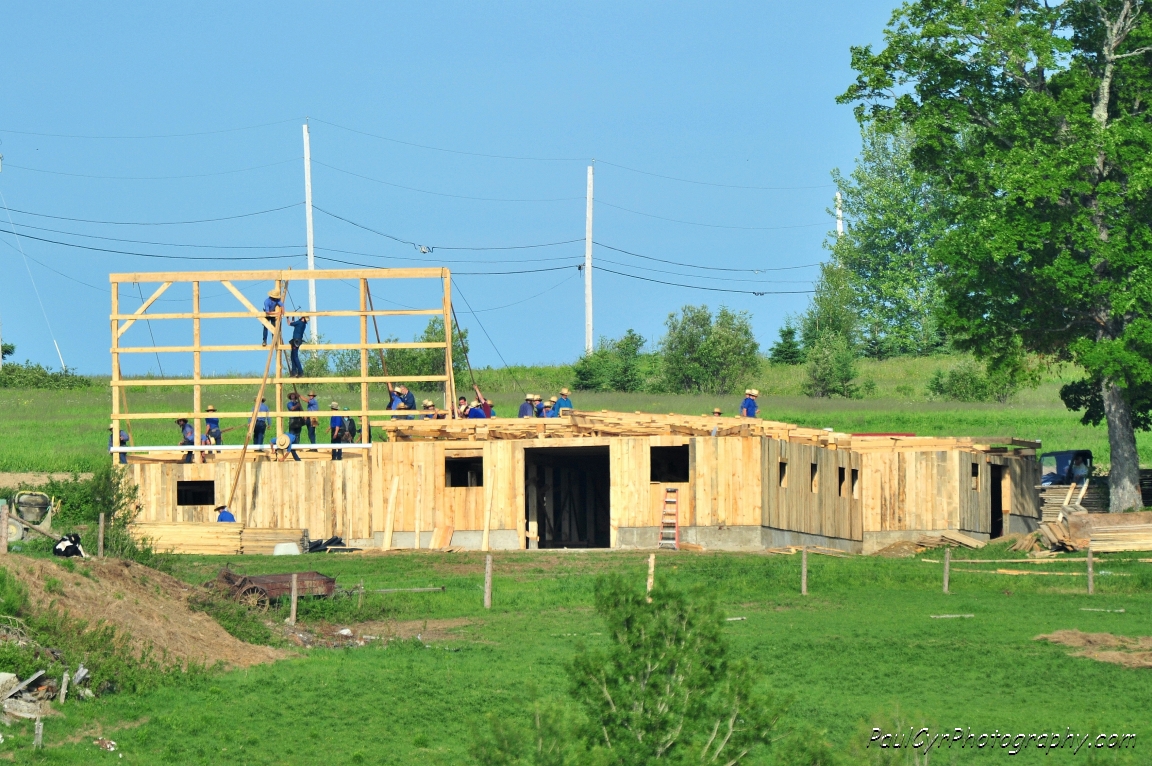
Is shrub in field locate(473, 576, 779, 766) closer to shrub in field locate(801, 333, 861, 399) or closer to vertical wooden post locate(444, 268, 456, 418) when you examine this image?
vertical wooden post locate(444, 268, 456, 418)

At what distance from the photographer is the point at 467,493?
37.3m

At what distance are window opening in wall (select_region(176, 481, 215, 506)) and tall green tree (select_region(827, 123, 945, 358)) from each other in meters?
59.3

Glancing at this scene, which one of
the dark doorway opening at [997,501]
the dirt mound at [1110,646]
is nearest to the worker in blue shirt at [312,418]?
the dark doorway opening at [997,501]

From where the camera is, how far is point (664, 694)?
12500mm

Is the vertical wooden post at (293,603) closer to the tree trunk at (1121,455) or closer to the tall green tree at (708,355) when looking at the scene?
the tree trunk at (1121,455)

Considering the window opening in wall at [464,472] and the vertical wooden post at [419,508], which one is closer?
the vertical wooden post at [419,508]

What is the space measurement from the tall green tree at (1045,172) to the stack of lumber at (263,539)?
1878cm

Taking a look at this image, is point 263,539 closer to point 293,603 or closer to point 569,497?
point 293,603

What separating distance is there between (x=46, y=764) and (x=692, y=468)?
2035 cm

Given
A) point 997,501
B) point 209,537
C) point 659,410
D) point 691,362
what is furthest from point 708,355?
point 209,537

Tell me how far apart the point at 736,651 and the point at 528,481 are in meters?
15.4

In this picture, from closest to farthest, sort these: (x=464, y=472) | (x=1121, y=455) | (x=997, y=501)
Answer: (x=464, y=472) → (x=1121, y=455) → (x=997, y=501)

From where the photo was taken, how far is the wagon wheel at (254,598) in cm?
2602

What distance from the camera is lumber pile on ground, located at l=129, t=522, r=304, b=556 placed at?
3478cm
